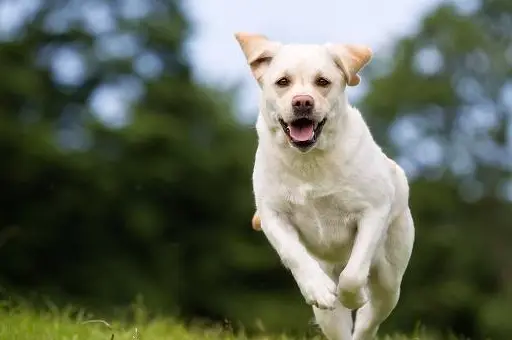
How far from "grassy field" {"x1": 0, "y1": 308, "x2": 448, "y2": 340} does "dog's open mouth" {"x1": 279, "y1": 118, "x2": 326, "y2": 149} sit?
4.97ft

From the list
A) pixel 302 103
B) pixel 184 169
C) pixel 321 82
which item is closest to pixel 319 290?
pixel 302 103

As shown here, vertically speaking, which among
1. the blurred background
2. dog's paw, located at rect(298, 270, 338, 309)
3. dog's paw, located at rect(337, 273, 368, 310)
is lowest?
the blurred background

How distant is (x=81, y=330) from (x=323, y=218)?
199cm

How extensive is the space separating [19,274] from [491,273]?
520 inches

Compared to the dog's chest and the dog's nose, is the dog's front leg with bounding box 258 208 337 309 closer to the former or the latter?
the dog's chest

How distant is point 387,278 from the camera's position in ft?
24.4

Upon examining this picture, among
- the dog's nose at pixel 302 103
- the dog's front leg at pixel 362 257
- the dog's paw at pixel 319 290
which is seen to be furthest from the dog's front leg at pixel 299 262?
the dog's nose at pixel 302 103

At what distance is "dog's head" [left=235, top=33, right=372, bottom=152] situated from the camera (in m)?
6.30

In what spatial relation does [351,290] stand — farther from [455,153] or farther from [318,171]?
[455,153]

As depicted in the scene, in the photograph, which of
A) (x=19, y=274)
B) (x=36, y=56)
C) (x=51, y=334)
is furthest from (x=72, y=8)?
(x=51, y=334)

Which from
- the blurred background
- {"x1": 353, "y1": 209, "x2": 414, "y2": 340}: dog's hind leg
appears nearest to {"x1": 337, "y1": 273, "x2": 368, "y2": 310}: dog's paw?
{"x1": 353, "y1": 209, "x2": 414, "y2": 340}: dog's hind leg

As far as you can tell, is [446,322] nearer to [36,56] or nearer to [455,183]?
[455,183]

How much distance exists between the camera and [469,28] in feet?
106

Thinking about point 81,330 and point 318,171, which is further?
point 81,330
